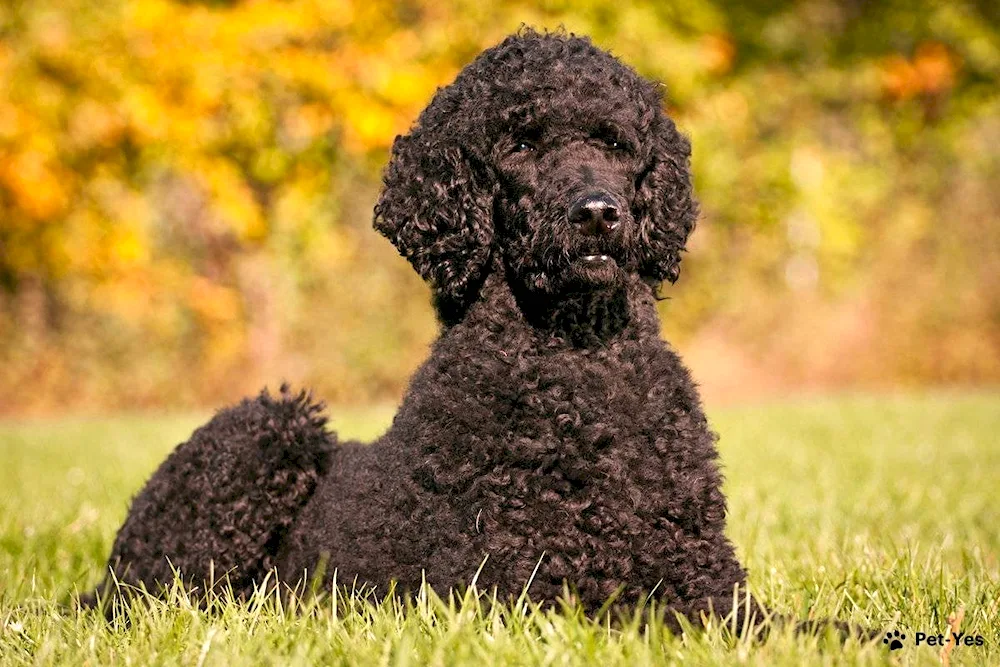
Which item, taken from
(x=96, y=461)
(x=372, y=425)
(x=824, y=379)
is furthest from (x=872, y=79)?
(x=96, y=461)

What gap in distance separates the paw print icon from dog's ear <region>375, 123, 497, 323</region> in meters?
1.57

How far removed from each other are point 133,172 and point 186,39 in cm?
241

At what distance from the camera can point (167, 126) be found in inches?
493

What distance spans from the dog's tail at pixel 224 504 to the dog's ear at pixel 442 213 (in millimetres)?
1065

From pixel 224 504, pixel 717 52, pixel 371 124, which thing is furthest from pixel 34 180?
pixel 224 504

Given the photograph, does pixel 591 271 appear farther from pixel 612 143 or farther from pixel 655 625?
pixel 655 625

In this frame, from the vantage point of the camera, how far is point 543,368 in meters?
3.26

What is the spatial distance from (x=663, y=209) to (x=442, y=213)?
728 mm

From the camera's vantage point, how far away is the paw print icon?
9.80ft

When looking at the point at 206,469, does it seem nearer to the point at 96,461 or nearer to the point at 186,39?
the point at 96,461

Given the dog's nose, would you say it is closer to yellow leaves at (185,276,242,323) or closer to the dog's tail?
the dog's tail

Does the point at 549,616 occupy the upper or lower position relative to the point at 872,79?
lower

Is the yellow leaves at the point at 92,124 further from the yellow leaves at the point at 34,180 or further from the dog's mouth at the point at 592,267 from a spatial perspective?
the dog's mouth at the point at 592,267

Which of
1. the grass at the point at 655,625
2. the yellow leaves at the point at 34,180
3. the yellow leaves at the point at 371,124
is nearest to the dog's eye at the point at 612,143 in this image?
the grass at the point at 655,625
